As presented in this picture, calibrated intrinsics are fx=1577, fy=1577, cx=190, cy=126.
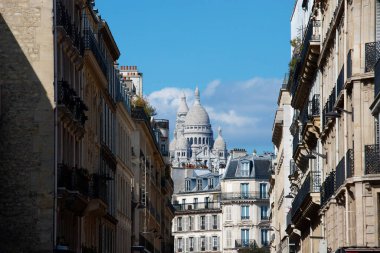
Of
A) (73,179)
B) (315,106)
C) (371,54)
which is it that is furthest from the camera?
(315,106)

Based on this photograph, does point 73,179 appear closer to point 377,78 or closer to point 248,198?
point 377,78

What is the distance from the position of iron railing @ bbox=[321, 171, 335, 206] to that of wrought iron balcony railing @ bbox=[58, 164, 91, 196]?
8.98 metres

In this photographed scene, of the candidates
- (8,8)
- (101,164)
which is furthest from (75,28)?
(101,164)

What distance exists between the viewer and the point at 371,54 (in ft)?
146

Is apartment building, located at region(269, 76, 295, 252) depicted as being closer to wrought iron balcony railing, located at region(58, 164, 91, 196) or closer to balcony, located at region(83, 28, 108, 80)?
balcony, located at region(83, 28, 108, 80)

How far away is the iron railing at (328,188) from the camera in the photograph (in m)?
55.2

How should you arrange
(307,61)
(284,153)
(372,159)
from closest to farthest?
(372,159)
(307,61)
(284,153)

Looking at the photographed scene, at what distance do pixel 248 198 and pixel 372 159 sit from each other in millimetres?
151758

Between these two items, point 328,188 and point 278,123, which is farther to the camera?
point 278,123

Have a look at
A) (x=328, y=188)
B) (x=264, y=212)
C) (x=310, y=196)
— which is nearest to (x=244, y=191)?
(x=264, y=212)

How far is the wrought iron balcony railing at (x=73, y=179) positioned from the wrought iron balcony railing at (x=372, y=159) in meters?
12.8

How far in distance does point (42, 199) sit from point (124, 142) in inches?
1527

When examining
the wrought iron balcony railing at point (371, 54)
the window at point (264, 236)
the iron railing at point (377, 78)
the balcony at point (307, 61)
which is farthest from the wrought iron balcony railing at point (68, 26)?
the window at point (264, 236)

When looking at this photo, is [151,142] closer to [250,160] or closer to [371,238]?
[371,238]
